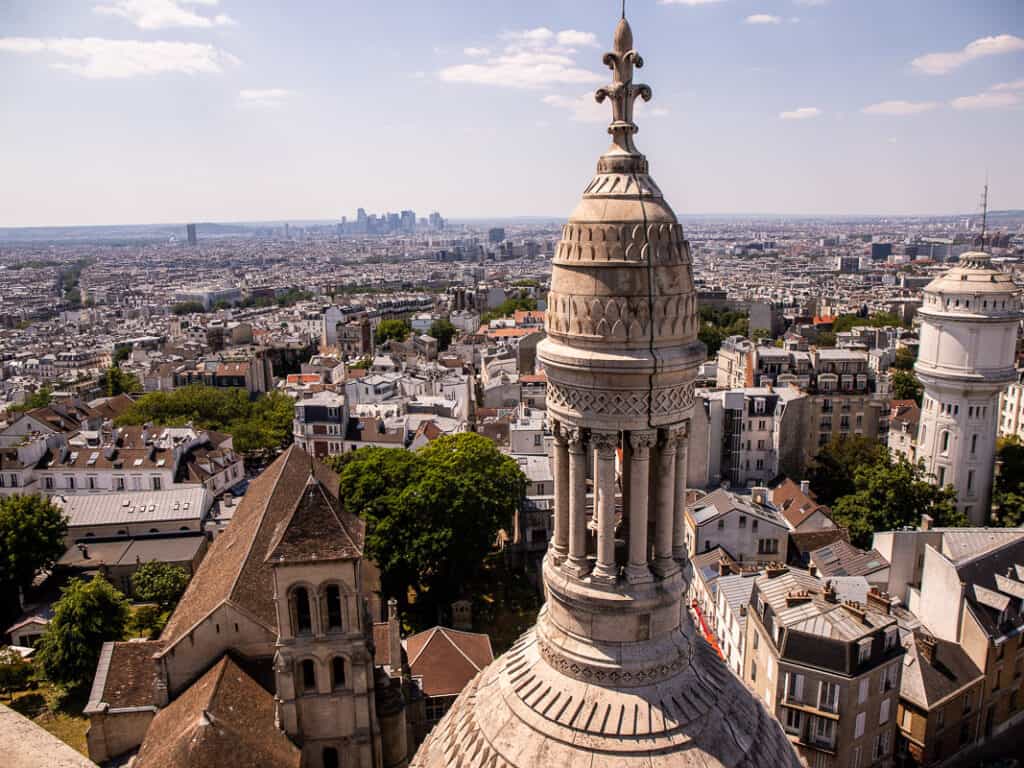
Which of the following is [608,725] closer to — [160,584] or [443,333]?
[160,584]

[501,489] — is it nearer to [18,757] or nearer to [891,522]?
[891,522]

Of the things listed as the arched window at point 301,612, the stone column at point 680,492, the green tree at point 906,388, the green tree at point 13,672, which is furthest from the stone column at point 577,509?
the green tree at point 906,388

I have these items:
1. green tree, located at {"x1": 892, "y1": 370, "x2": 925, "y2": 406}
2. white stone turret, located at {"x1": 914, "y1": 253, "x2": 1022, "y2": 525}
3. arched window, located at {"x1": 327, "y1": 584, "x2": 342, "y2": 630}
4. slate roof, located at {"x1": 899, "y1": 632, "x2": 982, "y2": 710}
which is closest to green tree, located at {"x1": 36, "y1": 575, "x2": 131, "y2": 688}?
arched window, located at {"x1": 327, "y1": 584, "x2": 342, "y2": 630}

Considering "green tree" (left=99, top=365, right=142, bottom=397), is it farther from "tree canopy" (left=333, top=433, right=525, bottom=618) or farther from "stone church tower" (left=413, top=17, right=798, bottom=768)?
"stone church tower" (left=413, top=17, right=798, bottom=768)

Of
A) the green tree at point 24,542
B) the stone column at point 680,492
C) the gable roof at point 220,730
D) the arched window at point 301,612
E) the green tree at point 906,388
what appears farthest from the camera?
the green tree at point 906,388

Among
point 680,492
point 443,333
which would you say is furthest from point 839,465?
point 443,333

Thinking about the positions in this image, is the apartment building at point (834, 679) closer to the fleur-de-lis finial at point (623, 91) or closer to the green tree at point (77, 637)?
the fleur-de-lis finial at point (623, 91)
